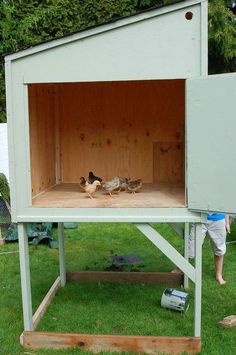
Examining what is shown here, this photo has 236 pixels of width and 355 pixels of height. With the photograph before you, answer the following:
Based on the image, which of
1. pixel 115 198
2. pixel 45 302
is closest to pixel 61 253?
pixel 45 302

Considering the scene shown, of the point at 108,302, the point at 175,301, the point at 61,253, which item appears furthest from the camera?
the point at 61,253

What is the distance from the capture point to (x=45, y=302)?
507 cm

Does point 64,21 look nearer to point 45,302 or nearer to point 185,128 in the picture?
point 45,302

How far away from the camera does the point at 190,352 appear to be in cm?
408

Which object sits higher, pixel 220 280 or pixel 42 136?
pixel 42 136

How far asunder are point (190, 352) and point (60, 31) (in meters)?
9.42

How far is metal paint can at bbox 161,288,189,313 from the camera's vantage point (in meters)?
4.87

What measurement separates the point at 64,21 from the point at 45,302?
8379 mm

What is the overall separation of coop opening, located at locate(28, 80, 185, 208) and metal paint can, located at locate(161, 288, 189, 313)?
4.11 feet

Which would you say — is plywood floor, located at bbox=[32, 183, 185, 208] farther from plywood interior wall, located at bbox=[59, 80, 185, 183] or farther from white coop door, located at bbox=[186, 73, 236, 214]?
plywood interior wall, located at bbox=[59, 80, 185, 183]

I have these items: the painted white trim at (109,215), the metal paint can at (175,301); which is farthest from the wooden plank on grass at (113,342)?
the painted white trim at (109,215)

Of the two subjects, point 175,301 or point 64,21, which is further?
point 64,21

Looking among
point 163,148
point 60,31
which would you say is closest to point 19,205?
point 163,148

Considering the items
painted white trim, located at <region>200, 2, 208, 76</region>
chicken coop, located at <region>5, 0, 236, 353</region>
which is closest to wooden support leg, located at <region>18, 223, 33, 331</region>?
chicken coop, located at <region>5, 0, 236, 353</region>
